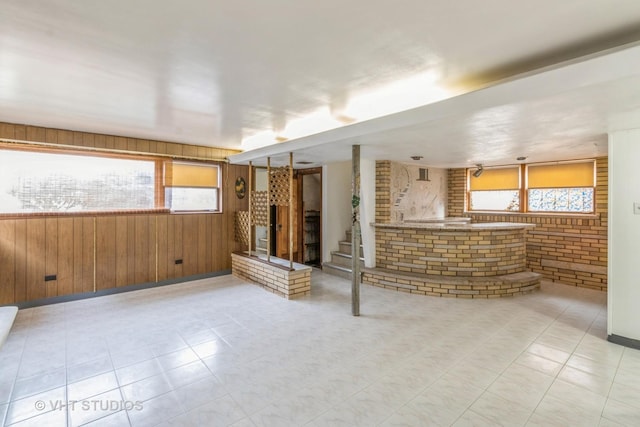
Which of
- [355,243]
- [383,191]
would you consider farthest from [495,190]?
[355,243]

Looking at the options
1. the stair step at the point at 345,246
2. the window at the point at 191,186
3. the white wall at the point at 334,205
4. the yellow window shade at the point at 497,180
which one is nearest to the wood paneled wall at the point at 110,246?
the window at the point at 191,186

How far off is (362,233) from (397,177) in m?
1.47

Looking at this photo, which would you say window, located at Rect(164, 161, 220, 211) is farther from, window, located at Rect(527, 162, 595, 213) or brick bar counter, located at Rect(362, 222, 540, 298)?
window, located at Rect(527, 162, 595, 213)

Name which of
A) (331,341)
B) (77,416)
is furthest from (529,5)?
(77,416)

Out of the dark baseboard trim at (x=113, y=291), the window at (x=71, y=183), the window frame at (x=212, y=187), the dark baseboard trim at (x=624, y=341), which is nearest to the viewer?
the dark baseboard trim at (x=624, y=341)

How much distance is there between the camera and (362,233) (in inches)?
229

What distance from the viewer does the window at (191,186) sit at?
5.61 m

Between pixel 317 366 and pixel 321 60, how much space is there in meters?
2.61

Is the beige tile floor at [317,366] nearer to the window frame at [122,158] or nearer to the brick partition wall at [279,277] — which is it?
the brick partition wall at [279,277]

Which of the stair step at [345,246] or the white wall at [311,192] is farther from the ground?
the white wall at [311,192]

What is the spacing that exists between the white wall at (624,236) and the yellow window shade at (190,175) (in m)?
6.17

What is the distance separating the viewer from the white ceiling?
1.66 m

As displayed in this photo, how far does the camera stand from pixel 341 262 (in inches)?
256

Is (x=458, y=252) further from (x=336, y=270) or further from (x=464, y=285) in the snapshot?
(x=336, y=270)
